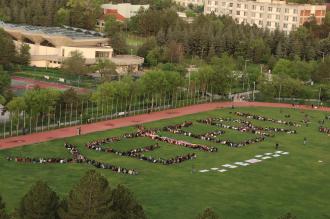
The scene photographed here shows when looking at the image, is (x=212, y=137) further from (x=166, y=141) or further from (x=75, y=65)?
(x=75, y=65)

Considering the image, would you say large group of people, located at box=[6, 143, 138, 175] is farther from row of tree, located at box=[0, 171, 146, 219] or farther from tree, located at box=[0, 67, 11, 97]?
tree, located at box=[0, 67, 11, 97]

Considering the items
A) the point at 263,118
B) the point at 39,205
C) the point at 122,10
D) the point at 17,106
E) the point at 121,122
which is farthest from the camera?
the point at 122,10

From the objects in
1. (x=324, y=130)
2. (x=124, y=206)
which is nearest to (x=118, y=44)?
(x=324, y=130)

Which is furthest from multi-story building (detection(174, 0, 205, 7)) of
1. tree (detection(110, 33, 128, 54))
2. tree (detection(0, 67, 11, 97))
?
tree (detection(0, 67, 11, 97))

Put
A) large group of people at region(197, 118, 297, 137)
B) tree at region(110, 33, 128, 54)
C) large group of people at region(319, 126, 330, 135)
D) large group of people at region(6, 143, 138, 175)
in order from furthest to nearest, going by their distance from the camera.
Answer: tree at region(110, 33, 128, 54) → large group of people at region(319, 126, 330, 135) → large group of people at region(197, 118, 297, 137) → large group of people at region(6, 143, 138, 175)

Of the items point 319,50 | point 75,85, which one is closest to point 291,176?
point 75,85

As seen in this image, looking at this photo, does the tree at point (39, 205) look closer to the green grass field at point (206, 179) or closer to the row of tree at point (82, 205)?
the row of tree at point (82, 205)

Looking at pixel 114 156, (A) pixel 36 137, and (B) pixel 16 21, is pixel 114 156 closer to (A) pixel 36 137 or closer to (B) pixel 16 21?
(A) pixel 36 137
